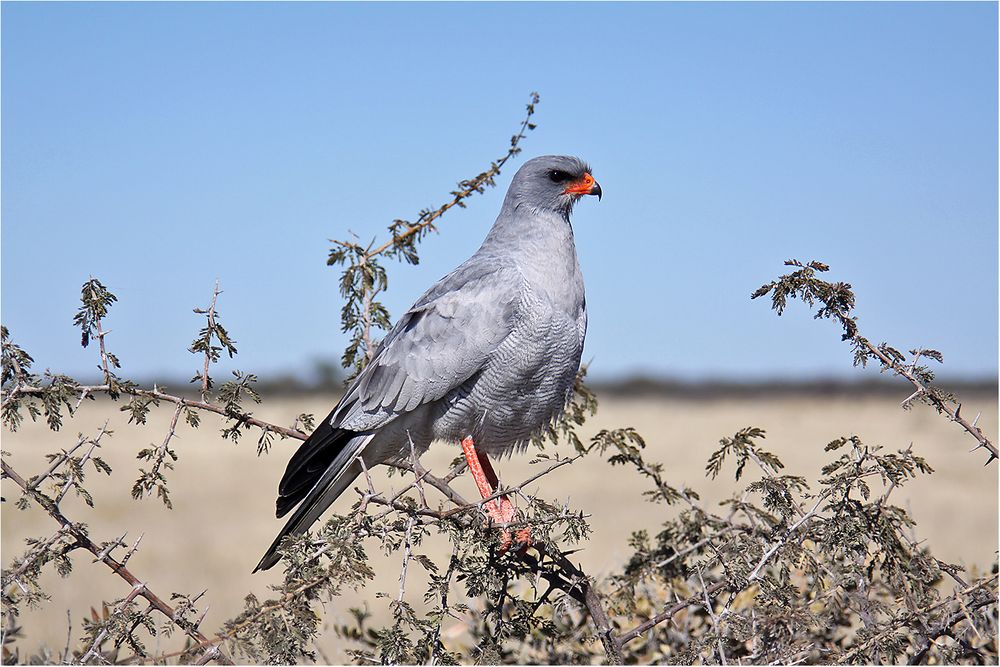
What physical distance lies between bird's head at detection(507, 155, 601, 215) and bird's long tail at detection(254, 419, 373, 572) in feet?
4.59

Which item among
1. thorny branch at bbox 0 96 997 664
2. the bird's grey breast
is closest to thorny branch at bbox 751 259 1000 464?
thorny branch at bbox 0 96 997 664

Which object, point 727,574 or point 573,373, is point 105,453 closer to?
point 573,373

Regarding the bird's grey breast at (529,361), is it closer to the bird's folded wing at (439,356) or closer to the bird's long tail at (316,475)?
the bird's folded wing at (439,356)

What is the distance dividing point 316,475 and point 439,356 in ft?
2.38

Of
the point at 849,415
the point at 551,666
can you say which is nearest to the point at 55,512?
the point at 551,666

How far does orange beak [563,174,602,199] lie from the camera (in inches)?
193

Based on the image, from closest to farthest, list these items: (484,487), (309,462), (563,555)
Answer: (563,555), (309,462), (484,487)

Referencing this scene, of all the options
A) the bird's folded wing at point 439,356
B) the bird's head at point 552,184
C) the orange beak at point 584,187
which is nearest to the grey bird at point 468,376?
the bird's folded wing at point 439,356

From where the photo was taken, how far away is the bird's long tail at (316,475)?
14.0ft

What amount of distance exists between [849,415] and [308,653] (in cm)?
2870

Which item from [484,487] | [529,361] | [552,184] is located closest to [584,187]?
[552,184]

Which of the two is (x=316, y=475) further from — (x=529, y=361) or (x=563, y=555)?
(x=563, y=555)

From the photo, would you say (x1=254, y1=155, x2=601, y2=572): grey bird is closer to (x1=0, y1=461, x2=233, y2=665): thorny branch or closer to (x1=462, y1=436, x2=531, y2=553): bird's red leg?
(x1=462, y1=436, x2=531, y2=553): bird's red leg

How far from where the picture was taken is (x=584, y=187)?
16.1ft
